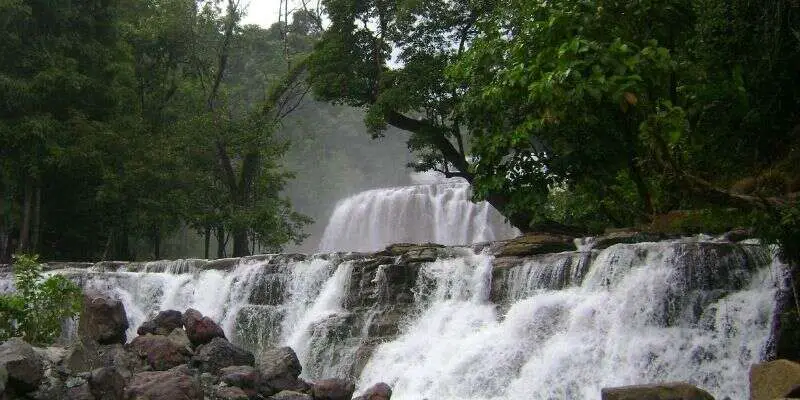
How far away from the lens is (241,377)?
10.3 meters

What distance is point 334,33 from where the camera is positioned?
70.8 ft

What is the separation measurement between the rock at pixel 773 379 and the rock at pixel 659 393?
465 mm

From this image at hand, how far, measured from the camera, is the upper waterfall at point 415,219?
121 feet

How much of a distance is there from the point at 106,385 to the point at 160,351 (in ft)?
5.63

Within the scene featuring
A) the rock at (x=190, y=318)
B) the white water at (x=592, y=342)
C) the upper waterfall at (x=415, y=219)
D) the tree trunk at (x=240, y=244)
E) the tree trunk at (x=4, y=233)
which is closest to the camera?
the white water at (x=592, y=342)

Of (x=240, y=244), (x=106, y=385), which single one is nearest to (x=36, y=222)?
(x=240, y=244)

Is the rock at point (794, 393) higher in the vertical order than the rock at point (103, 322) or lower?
lower

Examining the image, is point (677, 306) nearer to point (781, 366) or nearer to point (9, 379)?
point (781, 366)

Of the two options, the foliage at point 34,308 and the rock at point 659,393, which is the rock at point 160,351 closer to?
the foliage at point 34,308

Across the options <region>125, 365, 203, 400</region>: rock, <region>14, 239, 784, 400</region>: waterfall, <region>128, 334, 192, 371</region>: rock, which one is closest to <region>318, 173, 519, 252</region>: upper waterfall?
<region>14, 239, 784, 400</region>: waterfall

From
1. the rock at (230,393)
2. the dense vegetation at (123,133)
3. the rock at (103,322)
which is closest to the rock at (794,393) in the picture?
the rock at (230,393)

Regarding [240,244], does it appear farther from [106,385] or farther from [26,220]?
[106,385]

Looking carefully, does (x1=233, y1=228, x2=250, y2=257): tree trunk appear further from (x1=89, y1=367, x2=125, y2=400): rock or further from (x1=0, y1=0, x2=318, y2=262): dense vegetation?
(x1=89, y1=367, x2=125, y2=400): rock

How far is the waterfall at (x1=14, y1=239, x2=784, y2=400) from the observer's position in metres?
9.24
